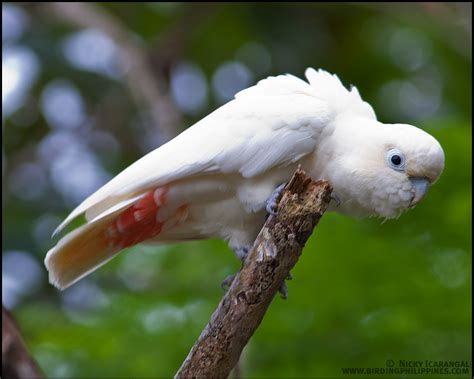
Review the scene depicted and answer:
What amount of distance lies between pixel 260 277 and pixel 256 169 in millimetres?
533

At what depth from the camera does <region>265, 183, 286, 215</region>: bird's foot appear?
3.08 m

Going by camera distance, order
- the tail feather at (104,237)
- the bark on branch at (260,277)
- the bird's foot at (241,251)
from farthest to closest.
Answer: the bird's foot at (241,251) < the tail feather at (104,237) < the bark on branch at (260,277)

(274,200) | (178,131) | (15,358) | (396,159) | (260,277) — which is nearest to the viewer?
(260,277)

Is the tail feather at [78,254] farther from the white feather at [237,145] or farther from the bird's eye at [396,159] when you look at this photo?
the bird's eye at [396,159]

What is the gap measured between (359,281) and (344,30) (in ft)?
10.6

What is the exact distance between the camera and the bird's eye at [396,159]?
3.28 metres

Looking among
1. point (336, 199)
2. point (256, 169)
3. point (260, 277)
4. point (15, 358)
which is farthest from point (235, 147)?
point (15, 358)

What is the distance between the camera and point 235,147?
3254mm

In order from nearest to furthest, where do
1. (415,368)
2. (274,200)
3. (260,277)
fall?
(260,277) → (274,200) → (415,368)

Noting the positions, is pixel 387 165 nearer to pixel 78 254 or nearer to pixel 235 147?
pixel 235 147

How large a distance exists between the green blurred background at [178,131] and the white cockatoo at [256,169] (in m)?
1.47

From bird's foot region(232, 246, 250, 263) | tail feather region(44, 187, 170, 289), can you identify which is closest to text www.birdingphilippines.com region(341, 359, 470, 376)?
bird's foot region(232, 246, 250, 263)

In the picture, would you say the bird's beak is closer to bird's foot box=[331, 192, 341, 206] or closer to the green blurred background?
bird's foot box=[331, 192, 341, 206]

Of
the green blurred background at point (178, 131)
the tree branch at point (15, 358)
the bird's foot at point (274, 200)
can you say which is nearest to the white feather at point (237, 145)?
the bird's foot at point (274, 200)
